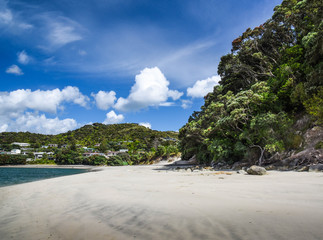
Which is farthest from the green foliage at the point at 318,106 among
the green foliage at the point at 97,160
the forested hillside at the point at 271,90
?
the green foliage at the point at 97,160

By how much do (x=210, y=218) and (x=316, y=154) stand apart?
593 inches

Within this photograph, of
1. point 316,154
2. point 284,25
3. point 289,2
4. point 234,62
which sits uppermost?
point 289,2

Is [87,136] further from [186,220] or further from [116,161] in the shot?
[186,220]

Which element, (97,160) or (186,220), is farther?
(97,160)

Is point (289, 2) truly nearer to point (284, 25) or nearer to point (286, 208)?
point (284, 25)

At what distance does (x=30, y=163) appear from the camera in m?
81.8

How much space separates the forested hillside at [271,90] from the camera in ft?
56.2

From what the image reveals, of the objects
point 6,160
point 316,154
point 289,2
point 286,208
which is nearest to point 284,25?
point 289,2

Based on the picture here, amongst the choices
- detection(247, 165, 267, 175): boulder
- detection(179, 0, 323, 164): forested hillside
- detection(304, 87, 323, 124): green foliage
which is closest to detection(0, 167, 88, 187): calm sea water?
detection(247, 165, 267, 175): boulder

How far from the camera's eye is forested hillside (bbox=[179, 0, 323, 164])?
17.1 m

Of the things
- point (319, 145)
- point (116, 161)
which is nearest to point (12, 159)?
point (116, 161)

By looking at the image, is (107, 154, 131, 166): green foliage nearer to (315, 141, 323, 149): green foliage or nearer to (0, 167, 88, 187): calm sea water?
(0, 167, 88, 187): calm sea water

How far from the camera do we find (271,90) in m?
21.2

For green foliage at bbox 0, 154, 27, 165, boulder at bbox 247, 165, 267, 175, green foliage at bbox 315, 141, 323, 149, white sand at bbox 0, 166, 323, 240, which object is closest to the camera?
white sand at bbox 0, 166, 323, 240
